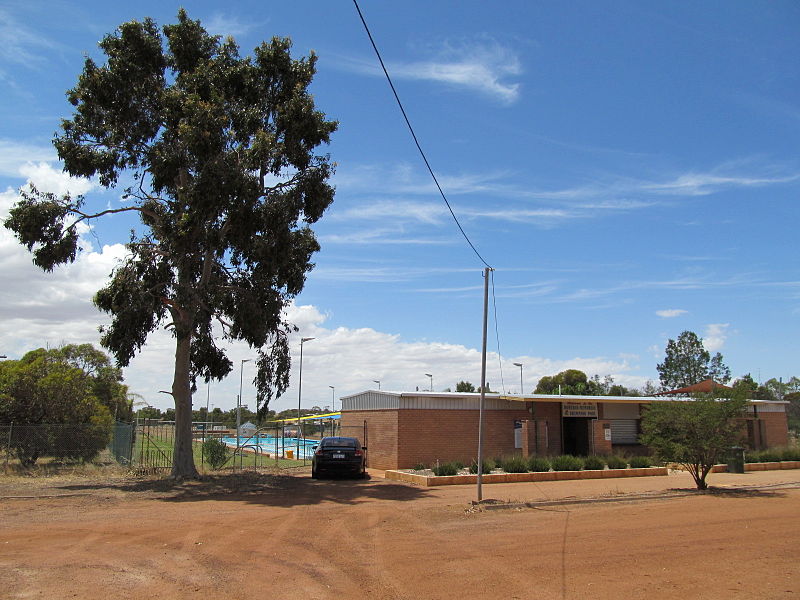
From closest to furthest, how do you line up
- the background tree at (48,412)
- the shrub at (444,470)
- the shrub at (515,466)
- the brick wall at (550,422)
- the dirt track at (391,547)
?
the dirt track at (391,547) < the shrub at (444,470) < the shrub at (515,466) < the background tree at (48,412) < the brick wall at (550,422)

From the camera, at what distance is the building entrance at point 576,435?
→ 29219 mm

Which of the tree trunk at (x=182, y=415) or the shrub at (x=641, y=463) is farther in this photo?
the shrub at (x=641, y=463)

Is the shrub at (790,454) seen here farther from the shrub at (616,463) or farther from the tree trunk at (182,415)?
the tree trunk at (182,415)

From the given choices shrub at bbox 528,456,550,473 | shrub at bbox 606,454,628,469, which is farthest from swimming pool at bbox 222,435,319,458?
shrub at bbox 606,454,628,469

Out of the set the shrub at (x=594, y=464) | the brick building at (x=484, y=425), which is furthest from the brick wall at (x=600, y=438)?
the shrub at (x=594, y=464)

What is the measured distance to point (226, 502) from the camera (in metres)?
16.0

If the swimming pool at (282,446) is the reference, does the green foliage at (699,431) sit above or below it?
above

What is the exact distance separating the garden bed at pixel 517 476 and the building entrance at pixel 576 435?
5.14m

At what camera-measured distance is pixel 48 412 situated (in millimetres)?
25484

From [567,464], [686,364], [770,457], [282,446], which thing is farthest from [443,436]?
[686,364]

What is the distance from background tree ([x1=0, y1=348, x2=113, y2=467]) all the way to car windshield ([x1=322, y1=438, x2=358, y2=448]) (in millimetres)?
9521

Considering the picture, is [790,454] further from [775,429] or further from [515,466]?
[515,466]

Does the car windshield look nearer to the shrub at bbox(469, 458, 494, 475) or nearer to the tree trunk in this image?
the shrub at bbox(469, 458, 494, 475)

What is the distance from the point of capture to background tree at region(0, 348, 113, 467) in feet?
76.6
